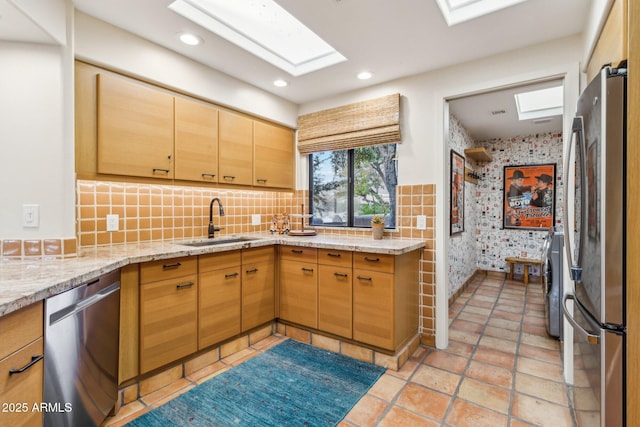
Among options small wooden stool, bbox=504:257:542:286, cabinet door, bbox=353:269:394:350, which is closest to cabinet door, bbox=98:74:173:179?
cabinet door, bbox=353:269:394:350

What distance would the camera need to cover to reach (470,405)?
1.92 m

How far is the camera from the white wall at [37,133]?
1.75 meters

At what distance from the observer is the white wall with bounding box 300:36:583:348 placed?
87.4 inches

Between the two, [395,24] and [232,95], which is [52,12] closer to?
[232,95]

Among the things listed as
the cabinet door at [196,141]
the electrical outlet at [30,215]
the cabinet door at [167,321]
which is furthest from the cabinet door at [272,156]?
the electrical outlet at [30,215]

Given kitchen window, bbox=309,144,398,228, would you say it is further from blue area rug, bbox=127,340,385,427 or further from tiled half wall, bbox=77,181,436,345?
blue area rug, bbox=127,340,385,427

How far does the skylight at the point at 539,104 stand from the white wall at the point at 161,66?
316 centimetres

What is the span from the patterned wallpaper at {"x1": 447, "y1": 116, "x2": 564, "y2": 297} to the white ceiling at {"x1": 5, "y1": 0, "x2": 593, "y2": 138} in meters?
2.49

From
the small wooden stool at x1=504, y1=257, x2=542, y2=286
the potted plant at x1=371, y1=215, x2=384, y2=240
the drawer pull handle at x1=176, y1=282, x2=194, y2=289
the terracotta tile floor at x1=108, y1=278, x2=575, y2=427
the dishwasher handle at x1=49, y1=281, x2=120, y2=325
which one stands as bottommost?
the terracotta tile floor at x1=108, y1=278, x2=575, y2=427

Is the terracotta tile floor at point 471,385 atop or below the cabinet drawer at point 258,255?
below

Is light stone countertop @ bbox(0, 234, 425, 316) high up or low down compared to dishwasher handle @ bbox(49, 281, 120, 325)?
up

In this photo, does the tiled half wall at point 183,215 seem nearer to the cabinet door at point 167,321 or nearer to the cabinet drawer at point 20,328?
the cabinet door at point 167,321

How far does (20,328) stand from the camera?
1090mm

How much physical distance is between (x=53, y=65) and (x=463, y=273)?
4928 millimetres
